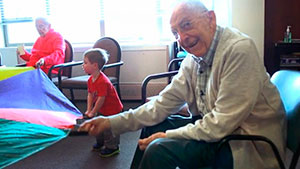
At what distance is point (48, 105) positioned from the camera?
5.35 feet

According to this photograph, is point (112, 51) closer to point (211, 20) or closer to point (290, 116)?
point (211, 20)

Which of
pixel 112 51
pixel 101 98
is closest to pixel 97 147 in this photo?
pixel 101 98

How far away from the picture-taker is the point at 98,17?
427cm

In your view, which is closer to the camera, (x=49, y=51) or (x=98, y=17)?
(x=49, y=51)

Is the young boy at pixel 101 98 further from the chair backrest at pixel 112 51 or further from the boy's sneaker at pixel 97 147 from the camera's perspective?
the chair backrest at pixel 112 51

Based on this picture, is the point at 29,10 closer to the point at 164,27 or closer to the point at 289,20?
the point at 164,27

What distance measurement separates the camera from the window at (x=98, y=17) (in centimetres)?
418

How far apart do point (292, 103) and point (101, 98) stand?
4.68 ft

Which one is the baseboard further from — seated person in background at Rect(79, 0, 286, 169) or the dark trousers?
the dark trousers

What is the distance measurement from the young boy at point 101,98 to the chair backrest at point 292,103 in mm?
1320

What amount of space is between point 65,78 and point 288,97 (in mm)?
2719

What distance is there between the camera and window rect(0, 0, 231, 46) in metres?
4.18

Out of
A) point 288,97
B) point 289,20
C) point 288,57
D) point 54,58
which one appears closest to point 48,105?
point 288,97

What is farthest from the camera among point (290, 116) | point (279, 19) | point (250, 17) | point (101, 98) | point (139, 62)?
point (139, 62)
